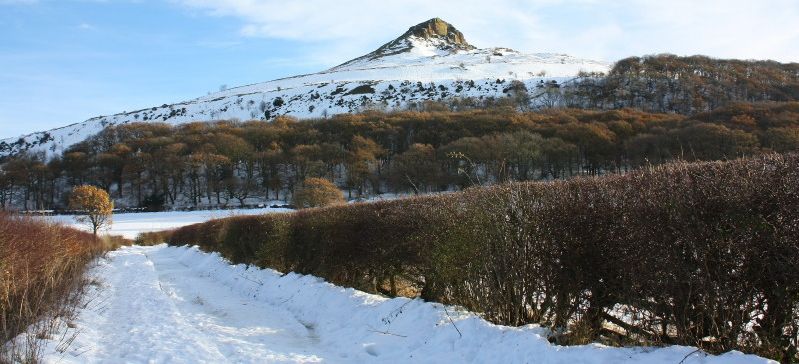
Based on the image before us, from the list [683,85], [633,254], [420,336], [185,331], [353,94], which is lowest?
[185,331]

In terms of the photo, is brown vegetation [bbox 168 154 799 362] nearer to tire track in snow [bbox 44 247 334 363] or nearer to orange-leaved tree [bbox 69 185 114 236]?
tire track in snow [bbox 44 247 334 363]

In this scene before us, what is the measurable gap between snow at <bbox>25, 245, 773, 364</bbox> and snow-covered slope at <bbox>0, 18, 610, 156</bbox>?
383 ft

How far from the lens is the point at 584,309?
622 cm

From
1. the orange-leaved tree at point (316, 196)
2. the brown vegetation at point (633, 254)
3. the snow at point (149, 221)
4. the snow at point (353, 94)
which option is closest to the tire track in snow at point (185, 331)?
the brown vegetation at point (633, 254)

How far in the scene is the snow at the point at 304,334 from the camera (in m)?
5.76

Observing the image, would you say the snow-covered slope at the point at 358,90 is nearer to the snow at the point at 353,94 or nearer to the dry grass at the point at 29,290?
the snow at the point at 353,94

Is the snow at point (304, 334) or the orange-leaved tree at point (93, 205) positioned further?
the orange-leaved tree at point (93, 205)

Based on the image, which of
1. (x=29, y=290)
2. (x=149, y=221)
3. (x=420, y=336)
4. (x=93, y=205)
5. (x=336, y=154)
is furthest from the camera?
(x=336, y=154)

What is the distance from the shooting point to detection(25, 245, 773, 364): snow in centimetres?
576

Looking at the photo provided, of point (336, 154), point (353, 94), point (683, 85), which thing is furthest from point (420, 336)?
point (353, 94)

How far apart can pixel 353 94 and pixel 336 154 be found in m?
58.6

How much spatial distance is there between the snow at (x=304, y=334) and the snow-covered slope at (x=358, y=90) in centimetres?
11680

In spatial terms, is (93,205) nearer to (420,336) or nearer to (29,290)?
(29,290)

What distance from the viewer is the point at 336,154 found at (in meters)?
86.3
